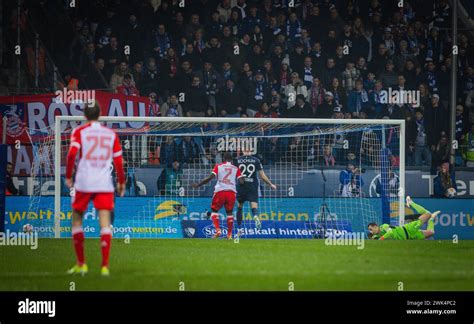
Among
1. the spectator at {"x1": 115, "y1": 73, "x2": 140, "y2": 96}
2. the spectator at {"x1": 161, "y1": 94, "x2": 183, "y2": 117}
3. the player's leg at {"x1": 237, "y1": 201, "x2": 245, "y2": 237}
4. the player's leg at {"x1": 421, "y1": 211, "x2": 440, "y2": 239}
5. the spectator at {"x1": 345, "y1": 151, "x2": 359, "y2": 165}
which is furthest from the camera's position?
the spectator at {"x1": 161, "y1": 94, "x2": 183, "y2": 117}

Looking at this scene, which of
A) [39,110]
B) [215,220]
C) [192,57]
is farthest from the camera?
[192,57]

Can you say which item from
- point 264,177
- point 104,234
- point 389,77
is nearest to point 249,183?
point 264,177

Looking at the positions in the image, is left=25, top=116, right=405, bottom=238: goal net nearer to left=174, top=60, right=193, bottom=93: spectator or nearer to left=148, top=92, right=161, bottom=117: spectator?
left=148, top=92, right=161, bottom=117: spectator

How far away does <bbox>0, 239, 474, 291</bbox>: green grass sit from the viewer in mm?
12094

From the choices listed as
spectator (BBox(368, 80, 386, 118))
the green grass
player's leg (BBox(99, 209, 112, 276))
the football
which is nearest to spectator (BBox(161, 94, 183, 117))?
spectator (BBox(368, 80, 386, 118))

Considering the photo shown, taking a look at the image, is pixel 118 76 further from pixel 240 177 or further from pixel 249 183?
pixel 240 177

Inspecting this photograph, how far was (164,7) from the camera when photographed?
29.1 m

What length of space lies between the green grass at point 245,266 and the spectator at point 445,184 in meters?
5.40

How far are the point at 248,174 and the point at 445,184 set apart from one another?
16.2 ft

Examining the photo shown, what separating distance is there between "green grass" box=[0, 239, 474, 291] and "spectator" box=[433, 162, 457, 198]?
5.40 metres

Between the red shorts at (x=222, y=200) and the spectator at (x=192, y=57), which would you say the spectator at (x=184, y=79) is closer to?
the spectator at (x=192, y=57)

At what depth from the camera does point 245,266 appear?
14.1 metres
